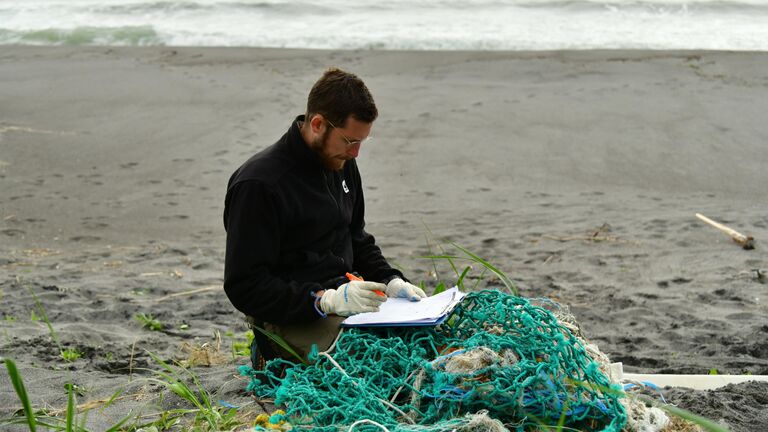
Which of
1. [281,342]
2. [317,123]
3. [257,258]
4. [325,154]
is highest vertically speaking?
[317,123]

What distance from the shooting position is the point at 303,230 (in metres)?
3.46

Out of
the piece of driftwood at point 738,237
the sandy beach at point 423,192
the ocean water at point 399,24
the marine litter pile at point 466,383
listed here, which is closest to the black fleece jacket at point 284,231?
the marine litter pile at point 466,383

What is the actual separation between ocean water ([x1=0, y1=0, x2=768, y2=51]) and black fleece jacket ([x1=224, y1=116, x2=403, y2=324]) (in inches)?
425

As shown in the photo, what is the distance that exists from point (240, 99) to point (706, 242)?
637 centimetres

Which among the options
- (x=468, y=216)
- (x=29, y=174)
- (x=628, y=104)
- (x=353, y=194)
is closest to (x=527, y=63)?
(x=628, y=104)

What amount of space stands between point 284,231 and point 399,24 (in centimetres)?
1316

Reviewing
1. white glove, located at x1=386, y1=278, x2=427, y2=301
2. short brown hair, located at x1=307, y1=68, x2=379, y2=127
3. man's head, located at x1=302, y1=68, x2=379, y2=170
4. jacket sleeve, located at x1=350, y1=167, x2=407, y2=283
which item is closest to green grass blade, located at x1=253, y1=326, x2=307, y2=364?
white glove, located at x1=386, y1=278, x2=427, y2=301

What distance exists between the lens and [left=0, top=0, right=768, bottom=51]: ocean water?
14.3 m

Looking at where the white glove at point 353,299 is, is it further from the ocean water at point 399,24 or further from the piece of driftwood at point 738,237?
the ocean water at point 399,24

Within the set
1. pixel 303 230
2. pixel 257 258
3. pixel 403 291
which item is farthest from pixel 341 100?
pixel 403 291

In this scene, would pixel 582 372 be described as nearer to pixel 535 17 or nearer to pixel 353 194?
pixel 353 194

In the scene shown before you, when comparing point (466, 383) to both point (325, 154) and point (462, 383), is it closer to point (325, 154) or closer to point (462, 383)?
point (462, 383)

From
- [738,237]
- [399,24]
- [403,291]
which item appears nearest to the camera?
[403,291]

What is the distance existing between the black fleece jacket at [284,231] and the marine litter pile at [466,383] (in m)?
0.28
